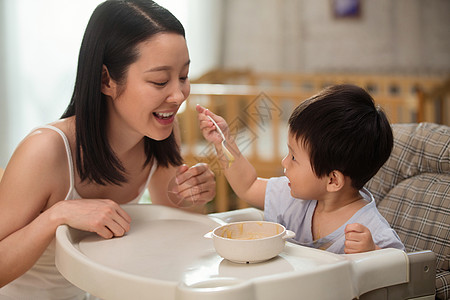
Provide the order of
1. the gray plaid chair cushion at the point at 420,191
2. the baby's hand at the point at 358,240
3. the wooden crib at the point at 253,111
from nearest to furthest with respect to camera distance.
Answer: the baby's hand at the point at 358,240
the gray plaid chair cushion at the point at 420,191
the wooden crib at the point at 253,111

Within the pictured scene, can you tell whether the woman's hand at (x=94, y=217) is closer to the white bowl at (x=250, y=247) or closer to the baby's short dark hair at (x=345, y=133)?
the white bowl at (x=250, y=247)

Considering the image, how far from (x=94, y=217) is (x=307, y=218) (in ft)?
1.69

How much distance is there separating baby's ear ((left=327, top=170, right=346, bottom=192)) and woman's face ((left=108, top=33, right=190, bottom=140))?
38cm

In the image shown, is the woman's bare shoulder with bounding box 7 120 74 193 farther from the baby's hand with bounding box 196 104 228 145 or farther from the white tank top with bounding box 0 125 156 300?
the baby's hand with bounding box 196 104 228 145

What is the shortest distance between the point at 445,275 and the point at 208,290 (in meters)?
0.69

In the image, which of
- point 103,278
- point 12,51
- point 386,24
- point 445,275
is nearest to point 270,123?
point 12,51

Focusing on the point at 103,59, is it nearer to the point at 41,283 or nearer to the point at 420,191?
the point at 41,283

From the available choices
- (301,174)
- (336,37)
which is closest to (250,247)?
(301,174)

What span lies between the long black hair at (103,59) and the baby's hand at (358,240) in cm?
59

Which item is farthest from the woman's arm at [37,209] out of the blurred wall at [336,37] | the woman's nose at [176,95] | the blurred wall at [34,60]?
the blurred wall at [336,37]

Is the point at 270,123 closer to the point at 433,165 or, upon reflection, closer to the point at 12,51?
the point at 12,51

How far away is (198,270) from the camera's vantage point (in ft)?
2.93

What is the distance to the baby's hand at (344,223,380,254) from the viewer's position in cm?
98

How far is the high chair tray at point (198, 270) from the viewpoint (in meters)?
0.77
